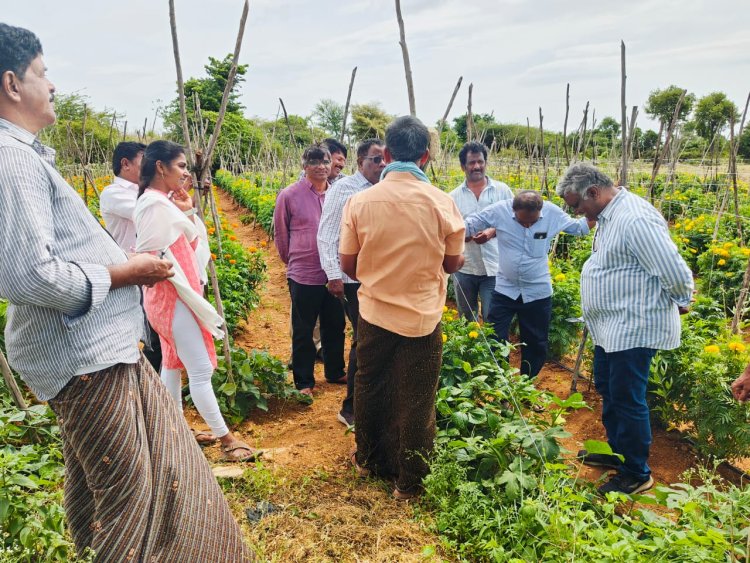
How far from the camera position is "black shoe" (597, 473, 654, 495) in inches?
110

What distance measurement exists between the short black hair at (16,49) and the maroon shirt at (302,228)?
7.74 feet

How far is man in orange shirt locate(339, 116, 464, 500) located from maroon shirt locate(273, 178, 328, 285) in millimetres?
1312

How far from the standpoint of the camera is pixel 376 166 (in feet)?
10.6

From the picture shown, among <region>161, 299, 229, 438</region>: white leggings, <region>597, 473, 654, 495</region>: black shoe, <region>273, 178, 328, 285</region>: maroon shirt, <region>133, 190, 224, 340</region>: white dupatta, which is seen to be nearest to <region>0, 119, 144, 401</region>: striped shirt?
<region>133, 190, 224, 340</region>: white dupatta

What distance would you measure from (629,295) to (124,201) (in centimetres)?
302

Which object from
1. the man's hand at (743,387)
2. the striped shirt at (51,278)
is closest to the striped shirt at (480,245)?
the man's hand at (743,387)

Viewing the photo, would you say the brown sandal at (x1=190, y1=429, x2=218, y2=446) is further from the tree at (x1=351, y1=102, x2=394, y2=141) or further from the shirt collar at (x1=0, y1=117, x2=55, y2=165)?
the tree at (x1=351, y1=102, x2=394, y2=141)

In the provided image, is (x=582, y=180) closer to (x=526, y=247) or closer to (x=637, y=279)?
(x=637, y=279)

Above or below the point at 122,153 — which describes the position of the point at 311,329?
below

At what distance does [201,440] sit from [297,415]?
78 cm

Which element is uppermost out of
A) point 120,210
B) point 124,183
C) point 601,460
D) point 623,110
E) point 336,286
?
point 623,110

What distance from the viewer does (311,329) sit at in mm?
3826

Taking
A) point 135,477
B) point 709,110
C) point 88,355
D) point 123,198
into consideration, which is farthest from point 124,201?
point 709,110

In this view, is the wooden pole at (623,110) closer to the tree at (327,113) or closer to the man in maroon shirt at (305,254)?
the man in maroon shirt at (305,254)
